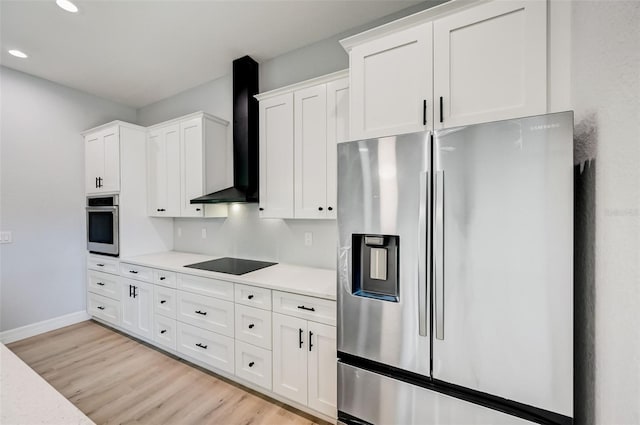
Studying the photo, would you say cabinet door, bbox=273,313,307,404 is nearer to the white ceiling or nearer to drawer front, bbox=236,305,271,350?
drawer front, bbox=236,305,271,350

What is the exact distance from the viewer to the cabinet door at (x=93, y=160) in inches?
126

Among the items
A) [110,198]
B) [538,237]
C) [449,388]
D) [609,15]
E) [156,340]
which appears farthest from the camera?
[110,198]

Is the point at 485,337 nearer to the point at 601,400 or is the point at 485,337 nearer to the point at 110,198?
the point at 601,400

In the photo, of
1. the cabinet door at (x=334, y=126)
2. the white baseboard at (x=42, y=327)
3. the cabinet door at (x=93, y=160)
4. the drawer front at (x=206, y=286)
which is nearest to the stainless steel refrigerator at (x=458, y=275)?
the cabinet door at (x=334, y=126)

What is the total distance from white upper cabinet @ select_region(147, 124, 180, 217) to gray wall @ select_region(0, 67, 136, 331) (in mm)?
994

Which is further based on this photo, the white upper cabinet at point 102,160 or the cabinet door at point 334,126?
the white upper cabinet at point 102,160

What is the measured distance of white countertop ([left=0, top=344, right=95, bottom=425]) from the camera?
59cm

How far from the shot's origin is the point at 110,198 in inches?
123

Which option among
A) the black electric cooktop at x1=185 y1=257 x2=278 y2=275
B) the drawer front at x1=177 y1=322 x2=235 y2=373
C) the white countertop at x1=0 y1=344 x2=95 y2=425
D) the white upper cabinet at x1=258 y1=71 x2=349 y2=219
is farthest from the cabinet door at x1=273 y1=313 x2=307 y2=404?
the white countertop at x1=0 y1=344 x2=95 y2=425

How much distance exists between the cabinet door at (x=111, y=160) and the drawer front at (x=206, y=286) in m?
1.51

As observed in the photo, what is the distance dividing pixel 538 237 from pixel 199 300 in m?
2.37

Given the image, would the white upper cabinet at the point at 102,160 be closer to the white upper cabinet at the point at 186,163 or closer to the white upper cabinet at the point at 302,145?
the white upper cabinet at the point at 186,163

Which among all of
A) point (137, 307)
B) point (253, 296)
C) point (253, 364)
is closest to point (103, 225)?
point (137, 307)

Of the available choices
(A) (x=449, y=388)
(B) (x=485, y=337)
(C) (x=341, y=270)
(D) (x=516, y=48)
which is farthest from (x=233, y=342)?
(D) (x=516, y=48)
